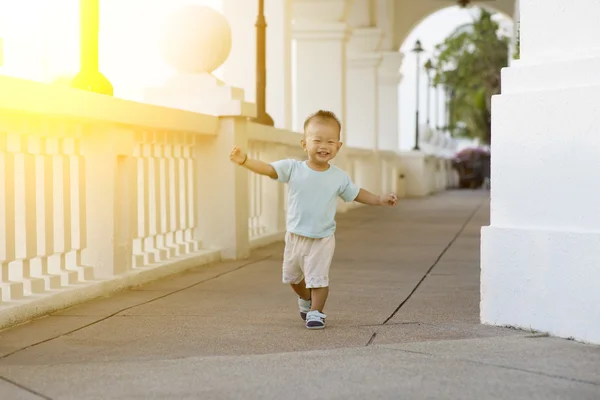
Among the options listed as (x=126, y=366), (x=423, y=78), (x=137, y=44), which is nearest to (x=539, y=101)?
(x=126, y=366)

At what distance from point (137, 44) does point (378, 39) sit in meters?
9.75

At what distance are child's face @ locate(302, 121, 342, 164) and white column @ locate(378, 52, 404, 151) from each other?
20.1 m

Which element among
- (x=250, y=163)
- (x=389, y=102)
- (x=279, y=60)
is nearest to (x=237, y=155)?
(x=250, y=163)

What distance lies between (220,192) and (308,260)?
3.12 metres

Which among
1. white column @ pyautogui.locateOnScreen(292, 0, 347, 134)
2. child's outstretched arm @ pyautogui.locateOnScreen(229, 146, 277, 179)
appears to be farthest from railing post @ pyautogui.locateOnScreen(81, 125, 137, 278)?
white column @ pyautogui.locateOnScreen(292, 0, 347, 134)

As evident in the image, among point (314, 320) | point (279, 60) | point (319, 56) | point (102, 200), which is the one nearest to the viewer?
point (314, 320)

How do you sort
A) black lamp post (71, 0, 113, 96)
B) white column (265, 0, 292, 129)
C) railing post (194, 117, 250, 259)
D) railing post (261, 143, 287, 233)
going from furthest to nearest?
white column (265, 0, 292, 129) < railing post (261, 143, 287, 233) < railing post (194, 117, 250, 259) < black lamp post (71, 0, 113, 96)

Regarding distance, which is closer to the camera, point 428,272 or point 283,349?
point 283,349

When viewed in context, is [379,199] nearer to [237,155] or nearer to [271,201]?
[237,155]

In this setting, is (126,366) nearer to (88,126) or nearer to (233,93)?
(88,126)

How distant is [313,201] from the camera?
4.41m

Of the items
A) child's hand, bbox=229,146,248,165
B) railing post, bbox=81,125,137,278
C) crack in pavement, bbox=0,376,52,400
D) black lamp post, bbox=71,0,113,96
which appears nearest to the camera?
crack in pavement, bbox=0,376,52,400

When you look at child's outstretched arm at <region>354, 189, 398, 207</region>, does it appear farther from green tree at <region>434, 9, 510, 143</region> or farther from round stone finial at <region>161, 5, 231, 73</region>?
green tree at <region>434, 9, 510, 143</region>

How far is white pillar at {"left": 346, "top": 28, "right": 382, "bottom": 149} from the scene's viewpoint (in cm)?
2005
